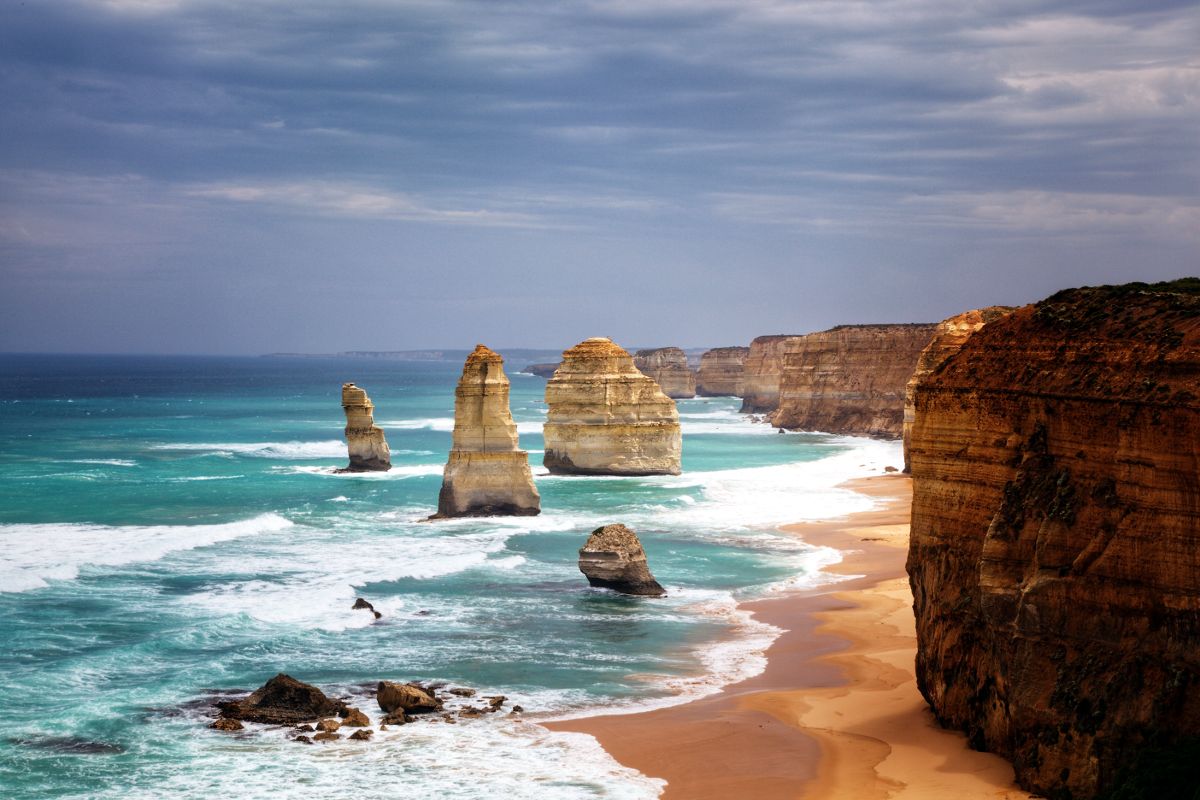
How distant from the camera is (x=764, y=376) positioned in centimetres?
13325

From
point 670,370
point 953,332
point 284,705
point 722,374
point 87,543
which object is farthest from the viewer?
point 722,374

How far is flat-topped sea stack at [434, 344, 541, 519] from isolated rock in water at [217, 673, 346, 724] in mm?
23024

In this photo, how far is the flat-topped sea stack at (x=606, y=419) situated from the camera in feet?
207

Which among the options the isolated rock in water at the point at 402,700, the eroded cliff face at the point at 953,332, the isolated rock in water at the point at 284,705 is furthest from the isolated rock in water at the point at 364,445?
the isolated rock in water at the point at 402,700

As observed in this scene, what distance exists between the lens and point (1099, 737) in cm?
1589

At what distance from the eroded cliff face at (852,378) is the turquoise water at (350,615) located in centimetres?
2496

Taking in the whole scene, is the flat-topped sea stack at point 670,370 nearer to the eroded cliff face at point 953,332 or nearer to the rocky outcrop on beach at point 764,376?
the rocky outcrop on beach at point 764,376

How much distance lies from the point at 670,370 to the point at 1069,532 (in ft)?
470

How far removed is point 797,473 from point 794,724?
1796 inches

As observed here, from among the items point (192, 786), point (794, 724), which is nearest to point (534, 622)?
point (794, 724)

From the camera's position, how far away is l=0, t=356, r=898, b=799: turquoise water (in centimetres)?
2033

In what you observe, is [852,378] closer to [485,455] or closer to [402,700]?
[485,455]

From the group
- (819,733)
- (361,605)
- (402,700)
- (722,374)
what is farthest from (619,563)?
(722,374)

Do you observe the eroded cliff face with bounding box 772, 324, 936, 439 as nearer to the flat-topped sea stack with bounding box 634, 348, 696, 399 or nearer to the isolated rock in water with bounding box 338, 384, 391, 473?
the isolated rock in water with bounding box 338, 384, 391, 473
